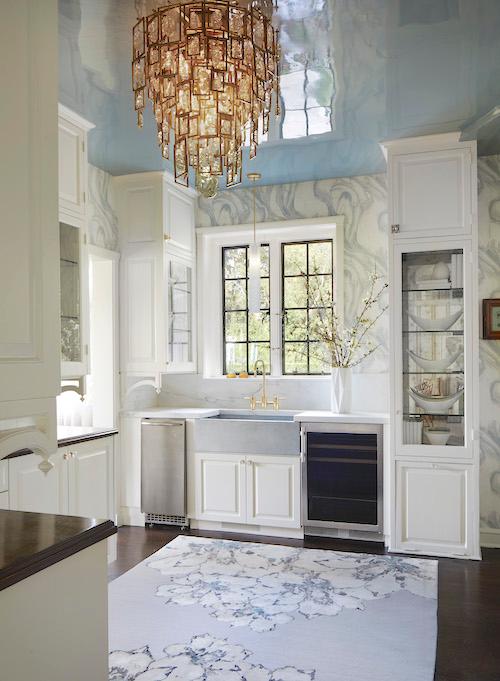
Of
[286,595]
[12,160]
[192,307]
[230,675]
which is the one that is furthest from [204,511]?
[12,160]

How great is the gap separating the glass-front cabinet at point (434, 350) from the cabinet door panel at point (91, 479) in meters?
2.01

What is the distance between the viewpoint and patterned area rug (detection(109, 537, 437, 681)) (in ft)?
8.38

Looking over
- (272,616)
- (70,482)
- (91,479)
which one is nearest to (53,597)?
(272,616)

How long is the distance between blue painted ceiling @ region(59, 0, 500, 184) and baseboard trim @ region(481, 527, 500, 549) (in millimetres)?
2738

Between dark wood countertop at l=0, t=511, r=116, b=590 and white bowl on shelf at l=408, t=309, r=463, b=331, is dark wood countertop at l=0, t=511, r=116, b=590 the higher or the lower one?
the lower one

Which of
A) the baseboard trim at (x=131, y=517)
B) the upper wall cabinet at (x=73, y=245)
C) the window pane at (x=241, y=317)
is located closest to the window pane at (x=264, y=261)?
the window pane at (x=241, y=317)

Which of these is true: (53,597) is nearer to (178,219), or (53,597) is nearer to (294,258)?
(178,219)

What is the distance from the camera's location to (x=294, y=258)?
5.22 meters

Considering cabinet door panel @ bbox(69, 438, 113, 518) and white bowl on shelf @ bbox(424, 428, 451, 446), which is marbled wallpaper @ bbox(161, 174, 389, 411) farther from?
cabinet door panel @ bbox(69, 438, 113, 518)

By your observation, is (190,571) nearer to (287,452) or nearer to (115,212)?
(287,452)

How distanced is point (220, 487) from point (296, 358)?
4.26 feet

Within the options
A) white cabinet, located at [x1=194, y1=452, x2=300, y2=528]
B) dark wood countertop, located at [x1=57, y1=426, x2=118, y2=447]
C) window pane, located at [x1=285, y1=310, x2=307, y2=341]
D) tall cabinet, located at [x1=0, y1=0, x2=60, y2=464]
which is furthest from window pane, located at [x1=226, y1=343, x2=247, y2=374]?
tall cabinet, located at [x1=0, y1=0, x2=60, y2=464]

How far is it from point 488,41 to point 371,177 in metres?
2.09

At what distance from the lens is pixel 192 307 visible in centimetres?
528
